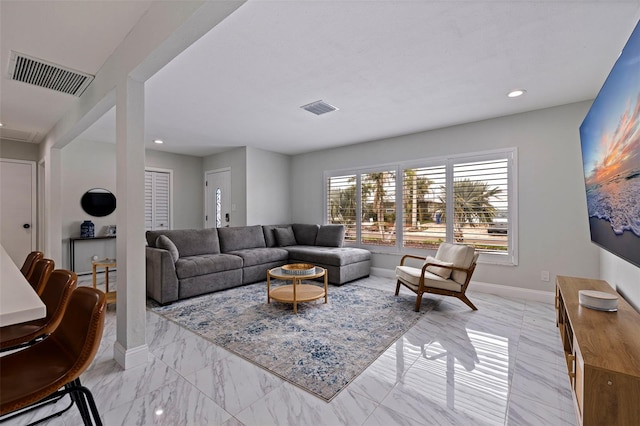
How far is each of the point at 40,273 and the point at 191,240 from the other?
2443mm

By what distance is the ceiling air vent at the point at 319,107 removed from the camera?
11.3 ft

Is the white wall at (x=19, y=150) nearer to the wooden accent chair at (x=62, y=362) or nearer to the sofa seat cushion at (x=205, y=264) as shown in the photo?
the sofa seat cushion at (x=205, y=264)

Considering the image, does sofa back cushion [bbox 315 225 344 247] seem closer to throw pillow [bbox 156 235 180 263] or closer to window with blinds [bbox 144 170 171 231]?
throw pillow [bbox 156 235 180 263]

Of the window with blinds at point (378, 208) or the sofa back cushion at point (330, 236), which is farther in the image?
the sofa back cushion at point (330, 236)

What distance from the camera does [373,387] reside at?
188 centimetres

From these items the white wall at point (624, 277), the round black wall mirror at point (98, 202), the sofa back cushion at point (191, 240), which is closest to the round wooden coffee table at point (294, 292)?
the sofa back cushion at point (191, 240)

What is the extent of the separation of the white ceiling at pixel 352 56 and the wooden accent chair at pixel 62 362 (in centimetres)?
190

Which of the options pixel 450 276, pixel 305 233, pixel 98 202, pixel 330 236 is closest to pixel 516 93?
pixel 450 276

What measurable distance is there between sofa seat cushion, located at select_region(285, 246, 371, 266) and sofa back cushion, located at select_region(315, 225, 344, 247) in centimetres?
20

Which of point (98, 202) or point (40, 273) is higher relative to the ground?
point (98, 202)

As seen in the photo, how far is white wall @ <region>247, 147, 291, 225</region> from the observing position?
5.77 meters

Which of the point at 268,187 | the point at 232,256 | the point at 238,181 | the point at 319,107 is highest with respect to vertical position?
the point at 319,107

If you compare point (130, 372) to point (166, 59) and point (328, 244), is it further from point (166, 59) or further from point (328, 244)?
point (328, 244)

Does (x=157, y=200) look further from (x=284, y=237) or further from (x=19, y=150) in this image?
(x=284, y=237)
